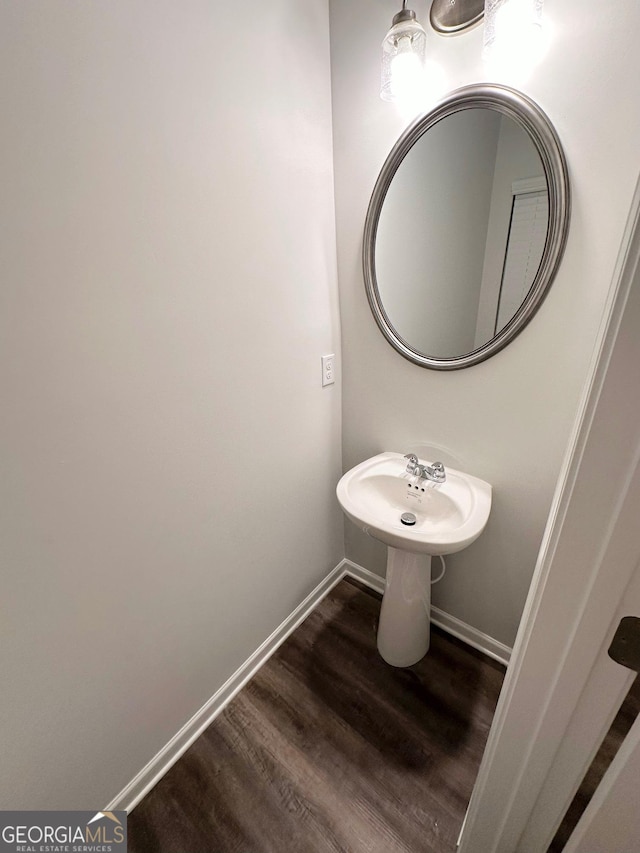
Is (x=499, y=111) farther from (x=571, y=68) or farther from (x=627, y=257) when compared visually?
(x=627, y=257)

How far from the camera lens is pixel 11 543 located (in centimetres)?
67

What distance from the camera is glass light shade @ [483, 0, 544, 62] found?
762 mm

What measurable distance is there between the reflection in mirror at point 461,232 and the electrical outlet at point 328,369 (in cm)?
29

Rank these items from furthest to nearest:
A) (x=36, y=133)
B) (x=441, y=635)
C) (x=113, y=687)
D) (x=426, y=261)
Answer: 1. (x=441, y=635)
2. (x=426, y=261)
3. (x=113, y=687)
4. (x=36, y=133)

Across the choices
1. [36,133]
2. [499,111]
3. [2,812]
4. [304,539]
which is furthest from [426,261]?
[2,812]

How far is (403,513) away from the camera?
1.26 m

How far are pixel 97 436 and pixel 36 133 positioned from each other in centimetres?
57

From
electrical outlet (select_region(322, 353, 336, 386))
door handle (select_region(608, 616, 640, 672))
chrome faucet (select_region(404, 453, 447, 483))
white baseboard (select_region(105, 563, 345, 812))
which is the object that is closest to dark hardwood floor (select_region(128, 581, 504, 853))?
white baseboard (select_region(105, 563, 345, 812))

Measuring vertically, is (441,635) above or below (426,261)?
below

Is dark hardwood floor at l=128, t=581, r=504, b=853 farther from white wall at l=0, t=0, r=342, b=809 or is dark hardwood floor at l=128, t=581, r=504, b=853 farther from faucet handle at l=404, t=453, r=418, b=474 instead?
faucet handle at l=404, t=453, r=418, b=474

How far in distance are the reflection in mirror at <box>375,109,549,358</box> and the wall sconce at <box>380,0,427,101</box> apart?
0.14 m

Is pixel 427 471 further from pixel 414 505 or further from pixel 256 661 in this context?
pixel 256 661

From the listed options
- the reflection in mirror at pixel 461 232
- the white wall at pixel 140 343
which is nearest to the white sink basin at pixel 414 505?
the white wall at pixel 140 343

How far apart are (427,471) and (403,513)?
19cm
